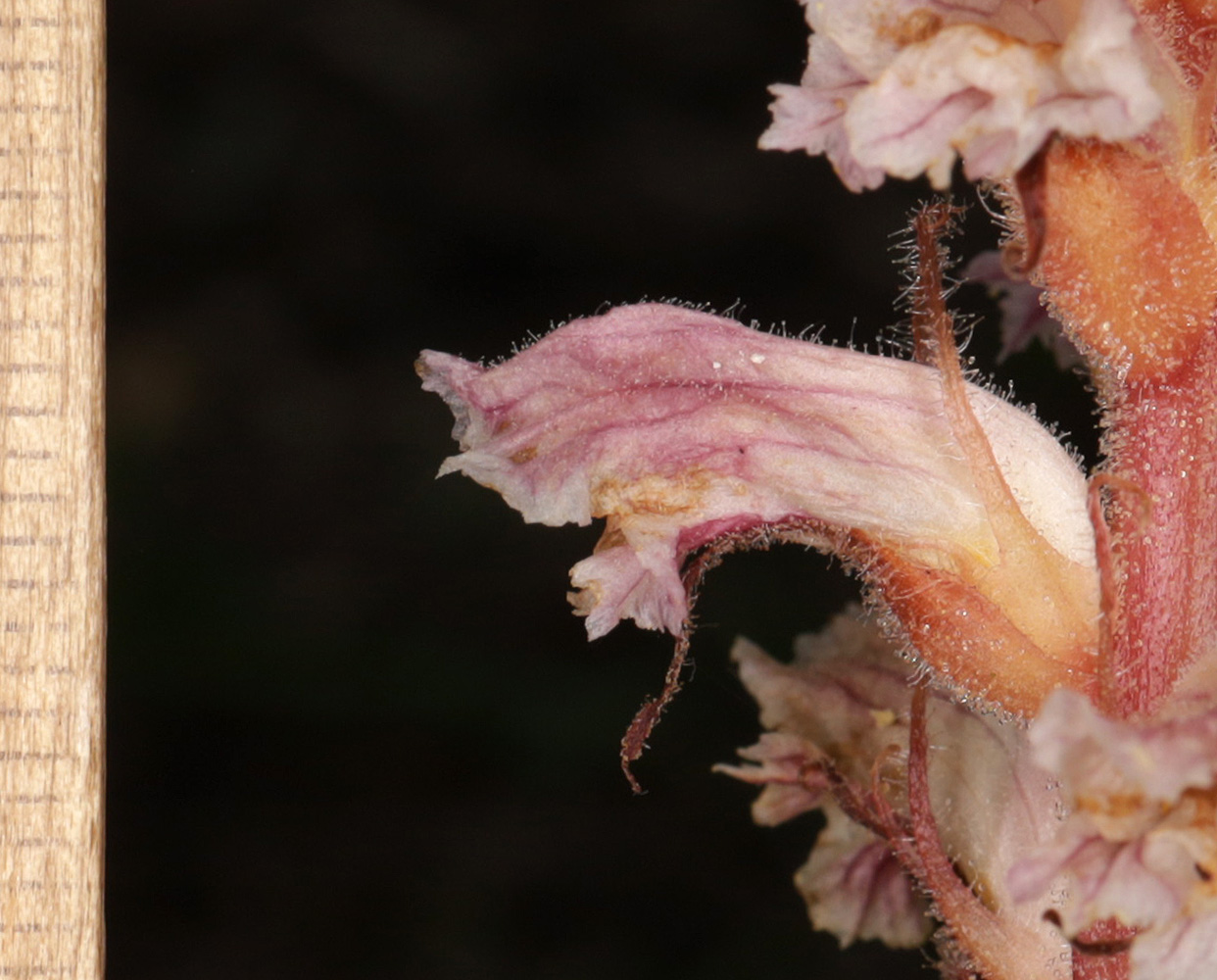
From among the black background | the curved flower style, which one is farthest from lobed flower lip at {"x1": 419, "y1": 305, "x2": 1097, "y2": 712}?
the black background

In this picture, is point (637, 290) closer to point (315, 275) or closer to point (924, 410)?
point (315, 275)

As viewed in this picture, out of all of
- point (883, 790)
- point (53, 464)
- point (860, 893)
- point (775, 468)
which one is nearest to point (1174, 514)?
point (775, 468)

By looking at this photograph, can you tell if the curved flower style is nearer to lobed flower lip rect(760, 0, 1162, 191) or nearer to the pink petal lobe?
lobed flower lip rect(760, 0, 1162, 191)

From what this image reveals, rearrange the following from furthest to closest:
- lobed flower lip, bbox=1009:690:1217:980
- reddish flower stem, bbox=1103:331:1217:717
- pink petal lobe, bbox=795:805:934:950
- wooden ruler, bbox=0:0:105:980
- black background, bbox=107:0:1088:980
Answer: black background, bbox=107:0:1088:980
pink petal lobe, bbox=795:805:934:950
wooden ruler, bbox=0:0:105:980
reddish flower stem, bbox=1103:331:1217:717
lobed flower lip, bbox=1009:690:1217:980

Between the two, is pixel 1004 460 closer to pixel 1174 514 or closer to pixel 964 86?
pixel 1174 514

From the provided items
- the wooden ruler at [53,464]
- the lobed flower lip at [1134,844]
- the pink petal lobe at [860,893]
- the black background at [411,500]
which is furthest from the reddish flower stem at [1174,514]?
→ the black background at [411,500]

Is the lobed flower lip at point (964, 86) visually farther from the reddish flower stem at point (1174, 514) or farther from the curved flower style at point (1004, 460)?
the reddish flower stem at point (1174, 514)
